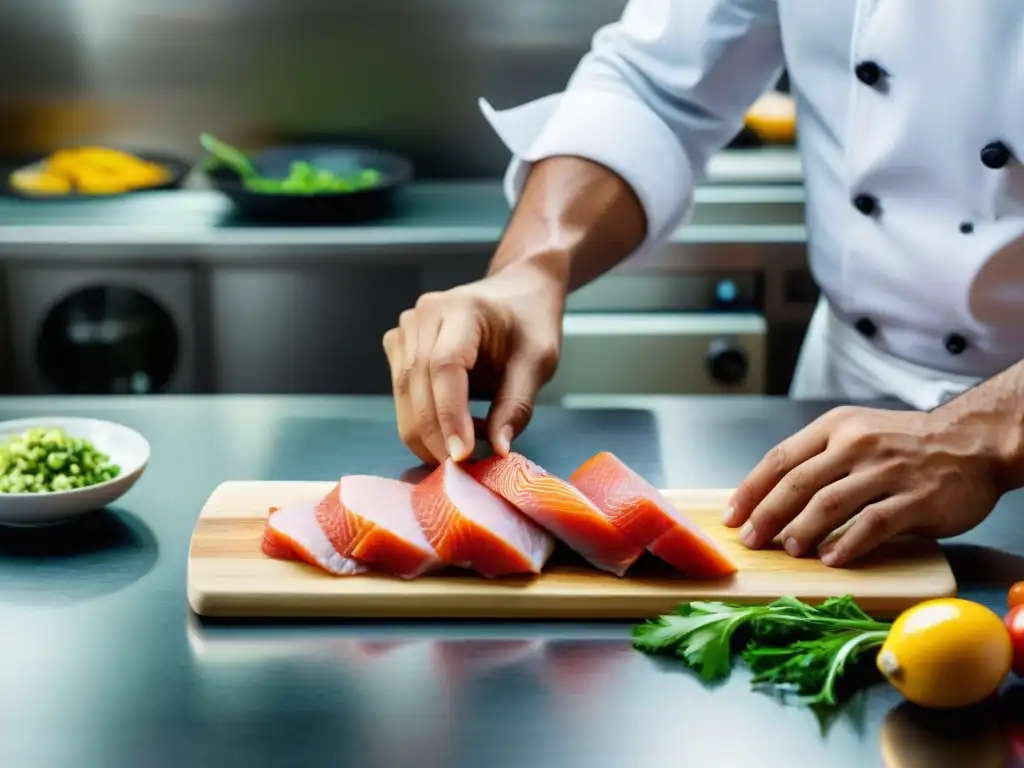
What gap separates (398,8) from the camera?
10.5 feet

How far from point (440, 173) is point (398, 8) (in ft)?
1.26

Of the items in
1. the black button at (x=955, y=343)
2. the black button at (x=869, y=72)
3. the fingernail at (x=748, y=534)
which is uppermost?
the black button at (x=869, y=72)

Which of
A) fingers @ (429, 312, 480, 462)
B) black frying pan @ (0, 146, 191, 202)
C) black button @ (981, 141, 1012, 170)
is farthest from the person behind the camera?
black frying pan @ (0, 146, 191, 202)

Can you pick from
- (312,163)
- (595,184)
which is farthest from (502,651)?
(312,163)

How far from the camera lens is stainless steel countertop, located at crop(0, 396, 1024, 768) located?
3.47 ft

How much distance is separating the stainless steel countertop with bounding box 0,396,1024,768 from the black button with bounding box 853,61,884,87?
0.56 metres

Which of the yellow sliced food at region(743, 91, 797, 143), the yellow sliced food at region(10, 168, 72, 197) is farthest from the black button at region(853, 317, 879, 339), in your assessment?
the yellow sliced food at region(10, 168, 72, 197)

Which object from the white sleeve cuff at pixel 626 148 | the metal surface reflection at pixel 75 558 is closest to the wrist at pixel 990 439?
the white sleeve cuff at pixel 626 148

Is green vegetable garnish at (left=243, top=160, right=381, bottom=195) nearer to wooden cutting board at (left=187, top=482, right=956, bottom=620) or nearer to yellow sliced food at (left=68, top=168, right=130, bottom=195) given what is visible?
yellow sliced food at (left=68, top=168, right=130, bottom=195)

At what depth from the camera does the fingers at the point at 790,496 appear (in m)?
1.37

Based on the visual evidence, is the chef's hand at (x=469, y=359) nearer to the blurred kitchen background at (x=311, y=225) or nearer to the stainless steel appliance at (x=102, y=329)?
the blurred kitchen background at (x=311, y=225)

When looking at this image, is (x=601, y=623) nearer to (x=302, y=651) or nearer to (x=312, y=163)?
(x=302, y=651)

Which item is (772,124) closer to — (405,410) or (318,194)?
(318,194)

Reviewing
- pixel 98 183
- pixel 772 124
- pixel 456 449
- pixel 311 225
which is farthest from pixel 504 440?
pixel 772 124
